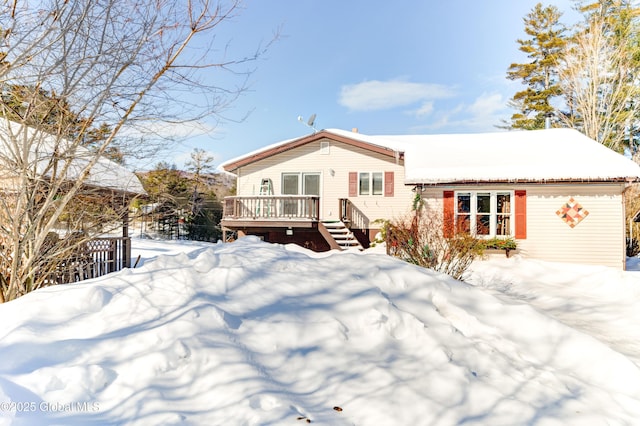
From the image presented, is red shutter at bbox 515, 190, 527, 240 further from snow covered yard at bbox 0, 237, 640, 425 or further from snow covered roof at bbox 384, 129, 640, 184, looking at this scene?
snow covered yard at bbox 0, 237, 640, 425

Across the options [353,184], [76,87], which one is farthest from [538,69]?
[76,87]

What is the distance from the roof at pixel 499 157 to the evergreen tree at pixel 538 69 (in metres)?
10.7

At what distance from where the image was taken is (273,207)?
1312cm

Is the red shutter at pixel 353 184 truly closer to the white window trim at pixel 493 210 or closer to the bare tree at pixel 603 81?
the white window trim at pixel 493 210

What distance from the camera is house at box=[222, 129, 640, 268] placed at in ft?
34.8

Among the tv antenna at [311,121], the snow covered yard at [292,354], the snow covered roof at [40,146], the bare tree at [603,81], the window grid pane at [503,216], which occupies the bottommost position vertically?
the snow covered yard at [292,354]

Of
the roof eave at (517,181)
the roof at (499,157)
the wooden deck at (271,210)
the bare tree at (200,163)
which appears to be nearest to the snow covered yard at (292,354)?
the roof eave at (517,181)

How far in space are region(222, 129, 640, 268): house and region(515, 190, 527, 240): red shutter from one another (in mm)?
29

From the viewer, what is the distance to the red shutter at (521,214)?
11.1 meters

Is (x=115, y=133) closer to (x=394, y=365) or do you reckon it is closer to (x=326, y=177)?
(x=394, y=365)

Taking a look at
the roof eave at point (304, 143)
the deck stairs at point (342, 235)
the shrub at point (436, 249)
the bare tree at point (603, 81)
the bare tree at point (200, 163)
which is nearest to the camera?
the shrub at point (436, 249)

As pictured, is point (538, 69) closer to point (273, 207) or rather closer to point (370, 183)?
point (370, 183)

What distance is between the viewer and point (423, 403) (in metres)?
2.68

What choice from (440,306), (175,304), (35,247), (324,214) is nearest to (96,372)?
(175,304)
